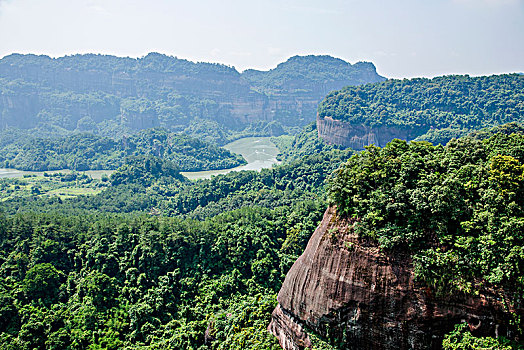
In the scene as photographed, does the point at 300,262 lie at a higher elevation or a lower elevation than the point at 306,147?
higher

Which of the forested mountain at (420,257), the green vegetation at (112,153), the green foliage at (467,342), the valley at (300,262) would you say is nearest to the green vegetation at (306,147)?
the green vegetation at (112,153)

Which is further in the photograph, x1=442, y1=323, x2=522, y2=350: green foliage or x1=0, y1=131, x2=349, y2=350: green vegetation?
x1=0, y1=131, x2=349, y2=350: green vegetation

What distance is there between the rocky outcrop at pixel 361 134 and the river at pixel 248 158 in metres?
24.9

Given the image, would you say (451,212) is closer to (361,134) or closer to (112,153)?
(361,134)

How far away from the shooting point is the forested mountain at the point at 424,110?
9575 centimetres

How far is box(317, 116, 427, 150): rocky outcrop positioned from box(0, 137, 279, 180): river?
24.9m

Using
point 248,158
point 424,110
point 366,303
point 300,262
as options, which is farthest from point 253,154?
point 366,303

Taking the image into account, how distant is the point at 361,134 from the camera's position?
106 meters

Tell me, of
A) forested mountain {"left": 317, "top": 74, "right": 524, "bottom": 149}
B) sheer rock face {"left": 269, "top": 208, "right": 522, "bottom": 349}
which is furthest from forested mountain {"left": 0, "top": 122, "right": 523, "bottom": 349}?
forested mountain {"left": 317, "top": 74, "right": 524, "bottom": 149}

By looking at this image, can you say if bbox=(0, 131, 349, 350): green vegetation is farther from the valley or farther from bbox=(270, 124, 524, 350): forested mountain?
bbox=(270, 124, 524, 350): forested mountain

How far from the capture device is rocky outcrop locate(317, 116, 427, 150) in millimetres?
102312

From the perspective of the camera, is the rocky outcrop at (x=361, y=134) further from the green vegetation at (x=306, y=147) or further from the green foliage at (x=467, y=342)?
the green foliage at (x=467, y=342)

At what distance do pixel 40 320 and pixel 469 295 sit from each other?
1289 inches

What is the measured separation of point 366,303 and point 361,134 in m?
90.2
